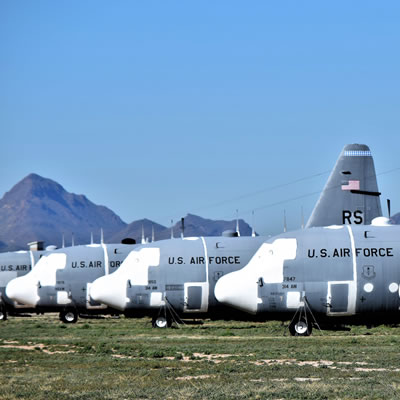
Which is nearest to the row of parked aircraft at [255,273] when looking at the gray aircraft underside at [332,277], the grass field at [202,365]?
the gray aircraft underside at [332,277]

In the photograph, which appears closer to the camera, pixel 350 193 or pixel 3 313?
pixel 350 193

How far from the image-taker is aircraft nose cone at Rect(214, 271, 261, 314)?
43.4 meters

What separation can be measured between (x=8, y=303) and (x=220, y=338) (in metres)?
28.8

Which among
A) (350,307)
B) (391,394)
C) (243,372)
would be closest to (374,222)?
(350,307)

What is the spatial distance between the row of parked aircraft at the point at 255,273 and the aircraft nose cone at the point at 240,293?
0.18 ft

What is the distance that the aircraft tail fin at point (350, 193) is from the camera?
2101 inches

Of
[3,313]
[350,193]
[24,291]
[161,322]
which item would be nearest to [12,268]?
[3,313]

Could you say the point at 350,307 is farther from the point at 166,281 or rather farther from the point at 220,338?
the point at 166,281

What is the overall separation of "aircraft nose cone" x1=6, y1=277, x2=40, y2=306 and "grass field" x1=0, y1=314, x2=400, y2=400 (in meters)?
13.4

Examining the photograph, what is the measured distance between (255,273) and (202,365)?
12.6m

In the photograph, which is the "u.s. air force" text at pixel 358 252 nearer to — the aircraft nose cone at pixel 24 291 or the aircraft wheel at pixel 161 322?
the aircraft wheel at pixel 161 322

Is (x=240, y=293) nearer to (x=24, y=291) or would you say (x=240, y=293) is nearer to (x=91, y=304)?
(x=91, y=304)

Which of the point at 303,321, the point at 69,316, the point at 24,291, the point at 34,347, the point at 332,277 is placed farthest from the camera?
the point at 24,291

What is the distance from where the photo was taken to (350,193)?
177ft
